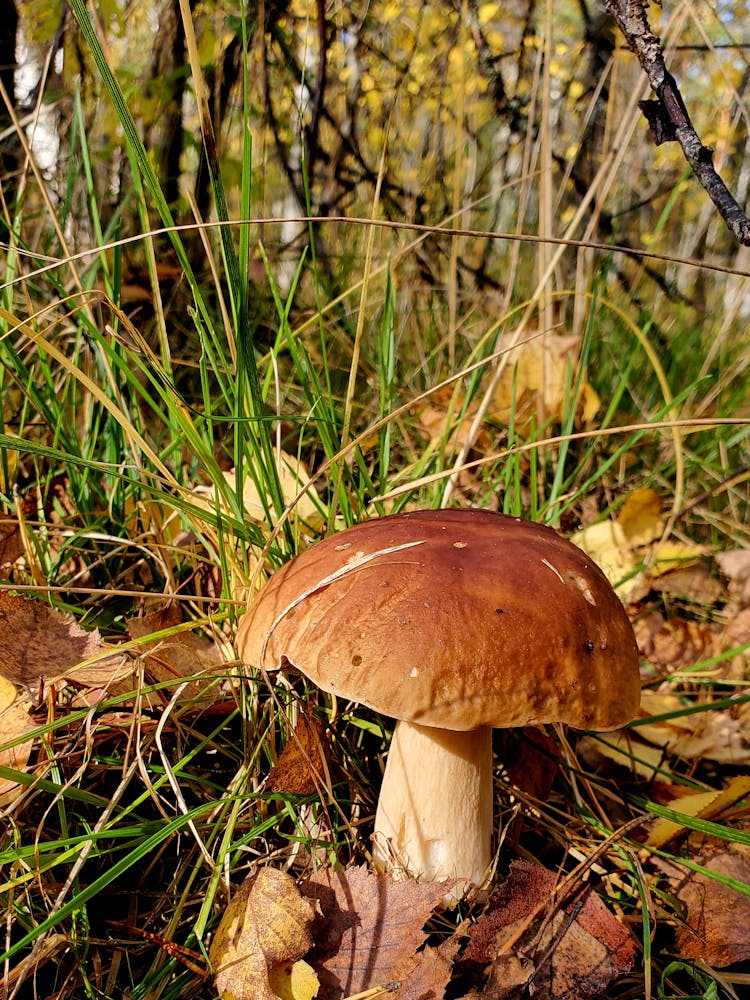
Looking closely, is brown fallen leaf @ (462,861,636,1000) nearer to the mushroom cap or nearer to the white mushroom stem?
the white mushroom stem

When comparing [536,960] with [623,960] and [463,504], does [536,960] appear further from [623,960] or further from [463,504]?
[463,504]

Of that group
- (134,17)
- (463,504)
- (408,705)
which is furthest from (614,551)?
(134,17)

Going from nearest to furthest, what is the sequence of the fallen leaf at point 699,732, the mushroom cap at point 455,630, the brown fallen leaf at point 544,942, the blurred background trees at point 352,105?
the mushroom cap at point 455,630 < the brown fallen leaf at point 544,942 < the fallen leaf at point 699,732 < the blurred background trees at point 352,105

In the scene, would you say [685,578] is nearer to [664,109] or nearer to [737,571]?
[737,571]

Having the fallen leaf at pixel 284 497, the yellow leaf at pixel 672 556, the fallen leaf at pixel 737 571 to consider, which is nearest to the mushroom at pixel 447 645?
the fallen leaf at pixel 284 497

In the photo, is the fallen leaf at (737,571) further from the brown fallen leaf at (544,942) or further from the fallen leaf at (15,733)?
the fallen leaf at (15,733)
